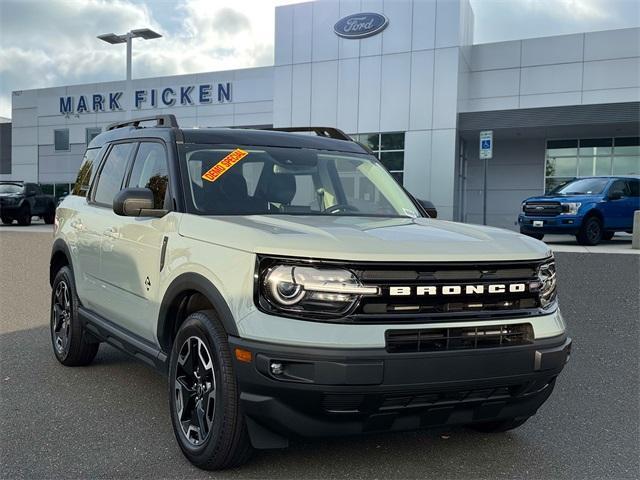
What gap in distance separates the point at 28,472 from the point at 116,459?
0.43m

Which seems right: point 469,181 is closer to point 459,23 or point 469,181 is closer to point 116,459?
point 459,23

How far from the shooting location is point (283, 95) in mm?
28016

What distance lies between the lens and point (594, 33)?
25.2 meters

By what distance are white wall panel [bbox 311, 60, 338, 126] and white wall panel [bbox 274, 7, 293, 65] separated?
140cm

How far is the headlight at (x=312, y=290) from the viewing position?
2.75m

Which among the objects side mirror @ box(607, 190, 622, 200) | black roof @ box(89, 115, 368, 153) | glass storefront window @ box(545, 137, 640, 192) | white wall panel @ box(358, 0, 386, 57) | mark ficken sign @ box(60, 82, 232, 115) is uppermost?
white wall panel @ box(358, 0, 386, 57)

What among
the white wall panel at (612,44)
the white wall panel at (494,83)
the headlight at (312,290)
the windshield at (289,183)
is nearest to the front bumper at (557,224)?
the windshield at (289,183)

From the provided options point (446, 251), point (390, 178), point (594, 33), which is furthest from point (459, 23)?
point (446, 251)

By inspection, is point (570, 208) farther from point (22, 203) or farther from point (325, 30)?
point (22, 203)

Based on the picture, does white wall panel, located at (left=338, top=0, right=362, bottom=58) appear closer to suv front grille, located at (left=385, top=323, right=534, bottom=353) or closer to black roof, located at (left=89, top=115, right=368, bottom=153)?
black roof, located at (left=89, top=115, right=368, bottom=153)

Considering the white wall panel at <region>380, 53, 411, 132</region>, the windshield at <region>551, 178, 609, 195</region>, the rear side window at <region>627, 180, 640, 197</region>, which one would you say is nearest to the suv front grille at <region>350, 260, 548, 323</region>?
the windshield at <region>551, 178, 609, 195</region>

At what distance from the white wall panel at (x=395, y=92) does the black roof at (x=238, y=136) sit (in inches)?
830

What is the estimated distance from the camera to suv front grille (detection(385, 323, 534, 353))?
9.05 ft

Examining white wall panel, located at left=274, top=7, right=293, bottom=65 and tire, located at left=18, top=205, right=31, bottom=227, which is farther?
white wall panel, located at left=274, top=7, right=293, bottom=65
